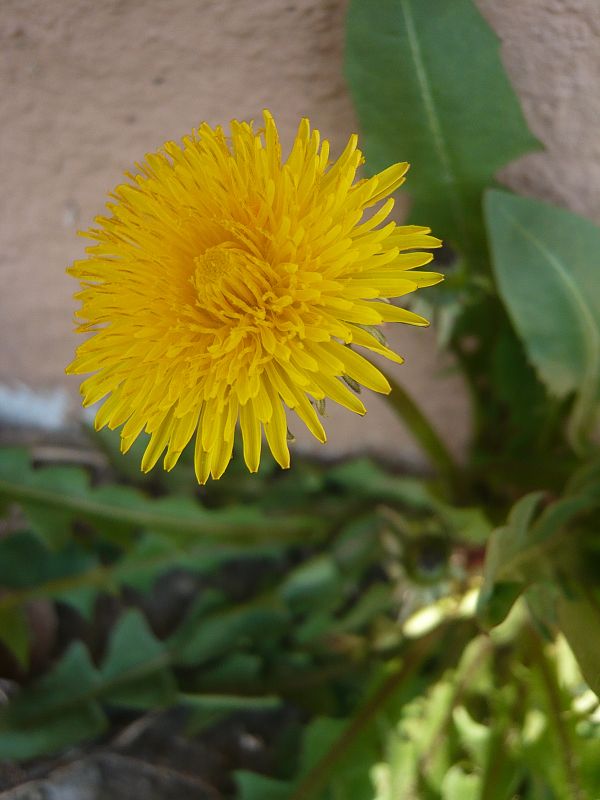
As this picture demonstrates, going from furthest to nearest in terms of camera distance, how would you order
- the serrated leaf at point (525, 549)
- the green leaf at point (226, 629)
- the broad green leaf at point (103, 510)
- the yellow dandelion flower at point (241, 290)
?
the green leaf at point (226, 629)
the broad green leaf at point (103, 510)
the serrated leaf at point (525, 549)
the yellow dandelion flower at point (241, 290)

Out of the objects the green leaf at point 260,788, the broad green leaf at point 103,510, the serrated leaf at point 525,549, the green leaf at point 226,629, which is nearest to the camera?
the serrated leaf at point 525,549

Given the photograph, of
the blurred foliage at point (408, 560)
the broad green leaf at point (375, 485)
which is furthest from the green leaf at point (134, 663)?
the broad green leaf at point (375, 485)

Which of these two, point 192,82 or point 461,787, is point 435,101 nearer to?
point 192,82

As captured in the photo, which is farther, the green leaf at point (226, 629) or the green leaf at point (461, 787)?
the green leaf at point (226, 629)

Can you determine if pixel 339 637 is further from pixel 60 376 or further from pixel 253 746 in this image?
pixel 60 376

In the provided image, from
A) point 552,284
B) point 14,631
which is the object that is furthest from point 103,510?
point 552,284

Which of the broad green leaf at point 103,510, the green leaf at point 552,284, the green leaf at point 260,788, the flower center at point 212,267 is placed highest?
the flower center at point 212,267

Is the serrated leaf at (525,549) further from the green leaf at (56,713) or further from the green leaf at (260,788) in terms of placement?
the green leaf at (56,713)

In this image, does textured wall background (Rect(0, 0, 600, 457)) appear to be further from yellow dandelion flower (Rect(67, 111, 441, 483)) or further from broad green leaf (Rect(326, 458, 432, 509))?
broad green leaf (Rect(326, 458, 432, 509))
